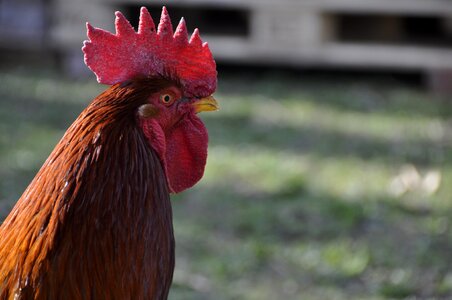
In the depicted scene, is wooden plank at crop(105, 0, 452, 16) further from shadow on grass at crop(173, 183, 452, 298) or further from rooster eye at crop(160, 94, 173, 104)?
rooster eye at crop(160, 94, 173, 104)

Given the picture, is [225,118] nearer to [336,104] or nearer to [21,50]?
[336,104]

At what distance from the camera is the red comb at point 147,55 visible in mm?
2400

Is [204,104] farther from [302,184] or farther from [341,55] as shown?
[341,55]

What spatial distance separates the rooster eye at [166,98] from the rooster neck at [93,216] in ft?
0.39

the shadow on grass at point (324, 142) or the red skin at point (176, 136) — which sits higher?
the red skin at point (176, 136)

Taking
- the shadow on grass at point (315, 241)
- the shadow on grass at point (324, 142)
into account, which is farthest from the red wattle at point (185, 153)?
the shadow on grass at point (324, 142)

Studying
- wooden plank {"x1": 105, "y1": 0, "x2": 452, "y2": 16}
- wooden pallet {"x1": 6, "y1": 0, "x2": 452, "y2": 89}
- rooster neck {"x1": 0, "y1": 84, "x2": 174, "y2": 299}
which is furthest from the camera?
wooden pallet {"x1": 6, "y1": 0, "x2": 452, "y2": 89}

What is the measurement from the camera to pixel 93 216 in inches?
86.4

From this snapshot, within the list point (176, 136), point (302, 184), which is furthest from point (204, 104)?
point (302, 184)

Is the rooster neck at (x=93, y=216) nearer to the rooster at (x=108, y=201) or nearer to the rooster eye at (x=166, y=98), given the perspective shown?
the rooster at (x=108, y=201)

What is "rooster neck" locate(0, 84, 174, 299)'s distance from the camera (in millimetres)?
2189

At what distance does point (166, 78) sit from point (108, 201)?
415 millimetres

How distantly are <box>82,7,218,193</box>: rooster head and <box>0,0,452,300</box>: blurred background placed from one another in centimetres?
125

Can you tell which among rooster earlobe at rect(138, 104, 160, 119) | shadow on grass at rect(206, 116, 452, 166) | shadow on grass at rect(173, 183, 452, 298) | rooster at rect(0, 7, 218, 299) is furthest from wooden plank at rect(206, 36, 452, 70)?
rooster earlobe at rect(138, 104, 160, 119)
